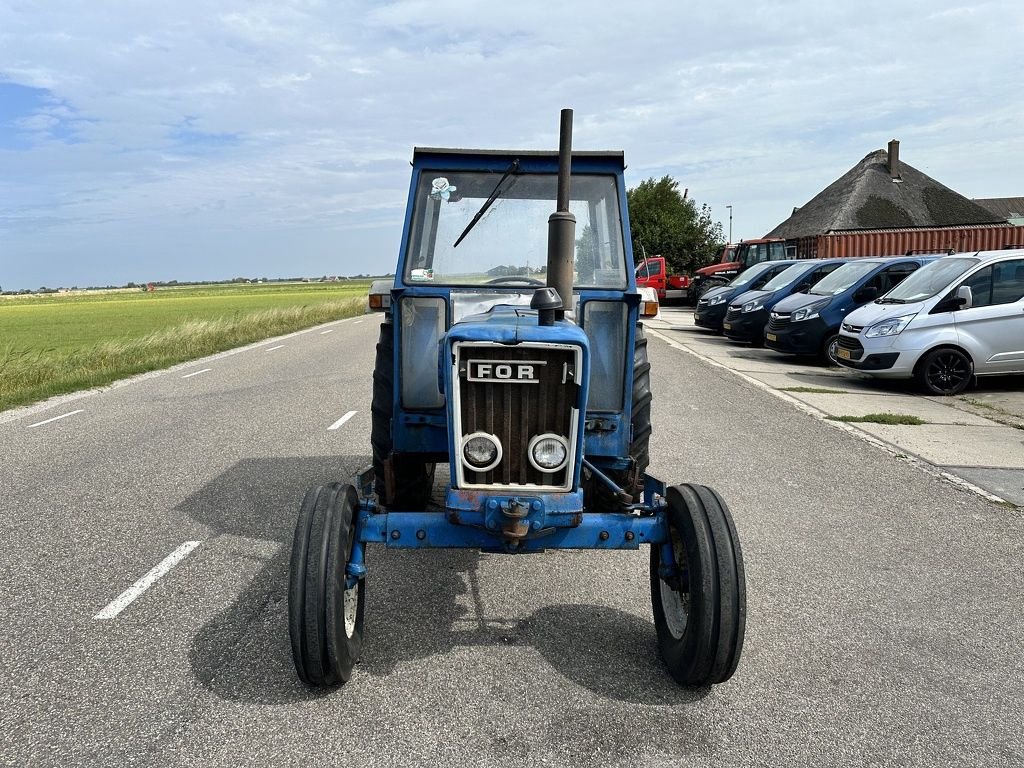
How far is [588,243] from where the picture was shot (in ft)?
15.4

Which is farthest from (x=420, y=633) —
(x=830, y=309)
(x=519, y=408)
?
(x=830, y=309)

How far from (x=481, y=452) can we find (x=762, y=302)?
1582cm

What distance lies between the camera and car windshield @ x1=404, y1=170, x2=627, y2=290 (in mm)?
4684

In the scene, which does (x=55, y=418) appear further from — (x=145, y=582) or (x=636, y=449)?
(x=636, y=449)

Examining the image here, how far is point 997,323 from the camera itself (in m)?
11.2

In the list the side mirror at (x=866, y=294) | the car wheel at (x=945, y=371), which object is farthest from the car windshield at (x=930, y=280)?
the side mirror at (x=866, y=294)

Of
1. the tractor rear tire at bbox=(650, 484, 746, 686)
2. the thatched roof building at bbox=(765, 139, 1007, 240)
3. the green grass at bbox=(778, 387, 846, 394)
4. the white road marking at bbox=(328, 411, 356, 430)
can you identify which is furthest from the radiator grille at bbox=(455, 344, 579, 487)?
the thatched roof building at bbox=(765, 139, 1007, 240)

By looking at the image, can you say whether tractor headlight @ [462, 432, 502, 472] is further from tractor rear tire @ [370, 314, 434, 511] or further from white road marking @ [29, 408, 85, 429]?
white road marking @ [29, 408, 85, 429]

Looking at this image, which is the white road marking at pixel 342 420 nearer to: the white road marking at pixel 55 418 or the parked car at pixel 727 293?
the white road marking at pixel 55 418

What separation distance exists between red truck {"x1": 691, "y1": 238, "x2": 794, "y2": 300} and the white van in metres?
17.4

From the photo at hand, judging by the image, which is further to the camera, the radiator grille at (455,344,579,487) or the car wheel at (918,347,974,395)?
the car wheel at (918,347,974,395)

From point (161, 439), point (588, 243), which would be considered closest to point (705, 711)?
point (588, 243)

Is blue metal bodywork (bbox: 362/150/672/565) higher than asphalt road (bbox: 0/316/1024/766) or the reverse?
higher

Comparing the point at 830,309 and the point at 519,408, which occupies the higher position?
the point at 830,309
